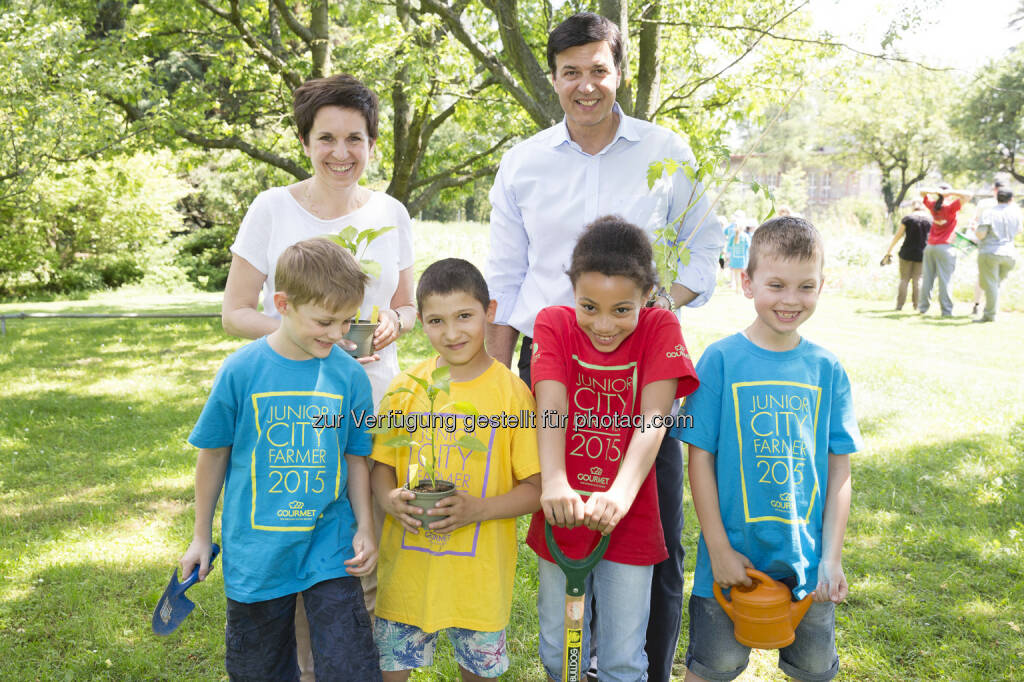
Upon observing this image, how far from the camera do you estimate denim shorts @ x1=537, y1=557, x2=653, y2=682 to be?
92.1 inches

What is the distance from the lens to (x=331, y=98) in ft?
8.55

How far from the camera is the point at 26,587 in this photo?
3.76 m

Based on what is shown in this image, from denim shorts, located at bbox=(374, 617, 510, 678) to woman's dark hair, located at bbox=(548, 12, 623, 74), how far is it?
2008 millimetres

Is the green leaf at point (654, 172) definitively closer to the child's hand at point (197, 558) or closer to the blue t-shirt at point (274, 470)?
the blue t-shirt at point (274, 470)

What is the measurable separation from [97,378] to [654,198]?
25.7ft

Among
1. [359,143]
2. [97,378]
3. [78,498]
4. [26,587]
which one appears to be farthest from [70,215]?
[359,143]

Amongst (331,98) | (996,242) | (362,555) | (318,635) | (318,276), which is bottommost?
(318,635)

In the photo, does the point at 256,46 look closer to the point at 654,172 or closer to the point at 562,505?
the point at 654,172

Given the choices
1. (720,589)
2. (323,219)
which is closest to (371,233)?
(323,219)

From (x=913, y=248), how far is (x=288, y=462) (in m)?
13.0

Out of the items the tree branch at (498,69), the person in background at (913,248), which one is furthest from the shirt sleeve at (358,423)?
the person in background at (913,248)

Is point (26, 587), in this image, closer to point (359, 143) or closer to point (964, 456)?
point (359, 143)

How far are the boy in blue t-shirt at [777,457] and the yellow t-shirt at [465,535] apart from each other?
1.80 feet

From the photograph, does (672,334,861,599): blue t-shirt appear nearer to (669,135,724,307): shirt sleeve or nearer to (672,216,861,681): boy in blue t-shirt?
(672,216,861,681): boy in blue t-shirt
